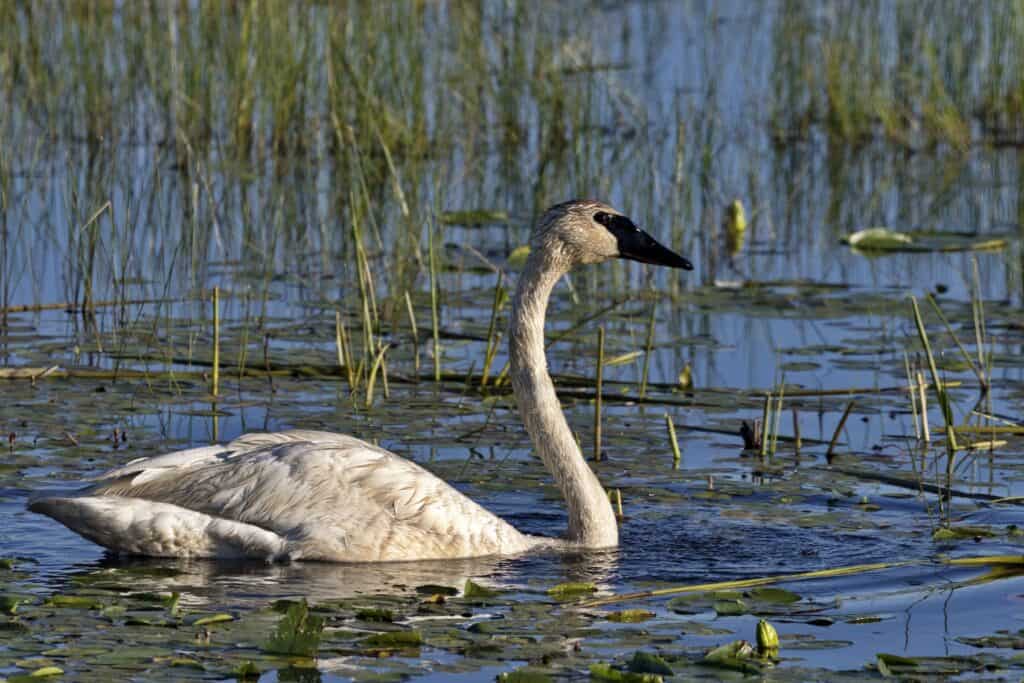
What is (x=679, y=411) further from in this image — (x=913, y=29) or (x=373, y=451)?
(x=913, y=29)

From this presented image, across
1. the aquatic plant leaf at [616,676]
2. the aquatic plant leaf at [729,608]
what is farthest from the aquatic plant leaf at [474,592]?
the aquatic plant leaf at [616,676]

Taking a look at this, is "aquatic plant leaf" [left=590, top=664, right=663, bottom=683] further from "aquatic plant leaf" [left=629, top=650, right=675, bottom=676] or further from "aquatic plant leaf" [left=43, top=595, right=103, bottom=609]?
"aquatic plant leaf" [left=43, top=595, right=103, bottom=609]

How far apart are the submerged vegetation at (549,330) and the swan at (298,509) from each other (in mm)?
146

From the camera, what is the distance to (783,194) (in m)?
17.0

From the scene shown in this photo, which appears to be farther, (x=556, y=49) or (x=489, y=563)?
(x=556, y=49)

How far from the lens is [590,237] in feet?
27.2

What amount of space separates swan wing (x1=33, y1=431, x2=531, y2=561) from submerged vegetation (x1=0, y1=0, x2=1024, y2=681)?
0.51ft

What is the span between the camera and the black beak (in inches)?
328

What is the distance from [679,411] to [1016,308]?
329 centimetres

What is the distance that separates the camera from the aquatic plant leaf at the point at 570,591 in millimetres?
7211

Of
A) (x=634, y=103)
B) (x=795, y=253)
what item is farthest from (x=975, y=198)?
(x=634, y=103)

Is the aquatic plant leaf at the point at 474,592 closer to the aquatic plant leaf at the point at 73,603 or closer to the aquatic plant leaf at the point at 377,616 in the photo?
the aquatic plant leaf at the point at 377,616

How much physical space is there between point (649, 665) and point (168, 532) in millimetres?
2534

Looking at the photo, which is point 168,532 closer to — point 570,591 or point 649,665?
point 570,591
